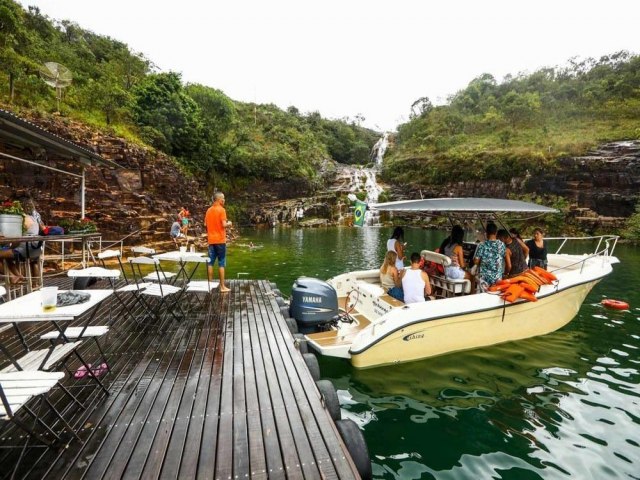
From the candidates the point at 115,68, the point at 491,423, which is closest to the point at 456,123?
the point at 115,68

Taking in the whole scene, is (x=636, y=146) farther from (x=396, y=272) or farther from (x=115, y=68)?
(x=115, y=68)

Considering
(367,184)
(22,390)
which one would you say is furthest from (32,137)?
(367,184)

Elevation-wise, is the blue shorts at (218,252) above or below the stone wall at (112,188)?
below

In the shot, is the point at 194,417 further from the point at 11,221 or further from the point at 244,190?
the point at 244,190

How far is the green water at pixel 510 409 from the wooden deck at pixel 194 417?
1.23 m

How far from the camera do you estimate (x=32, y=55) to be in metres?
20.4

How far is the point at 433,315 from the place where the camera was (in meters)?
5.22

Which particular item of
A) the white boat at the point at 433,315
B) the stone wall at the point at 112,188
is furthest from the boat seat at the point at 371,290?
the stone wall at the point at 112,188

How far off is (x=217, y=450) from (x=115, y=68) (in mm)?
39086

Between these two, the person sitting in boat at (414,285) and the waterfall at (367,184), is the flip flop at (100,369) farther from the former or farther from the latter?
the waterfall at (367,184)

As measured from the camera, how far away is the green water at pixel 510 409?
3.38 m

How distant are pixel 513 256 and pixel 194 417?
6358mm

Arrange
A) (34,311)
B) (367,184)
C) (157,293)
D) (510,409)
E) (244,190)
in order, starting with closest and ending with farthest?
(34,311) < (510,409) < (157,293) < (244,190) < (367,184)

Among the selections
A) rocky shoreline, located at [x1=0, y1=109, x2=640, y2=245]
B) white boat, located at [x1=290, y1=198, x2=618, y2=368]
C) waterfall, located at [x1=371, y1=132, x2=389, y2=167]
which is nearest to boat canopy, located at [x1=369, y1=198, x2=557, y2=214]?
white boat, located at [x1=290, y1=198, x2=618, y2=368]
